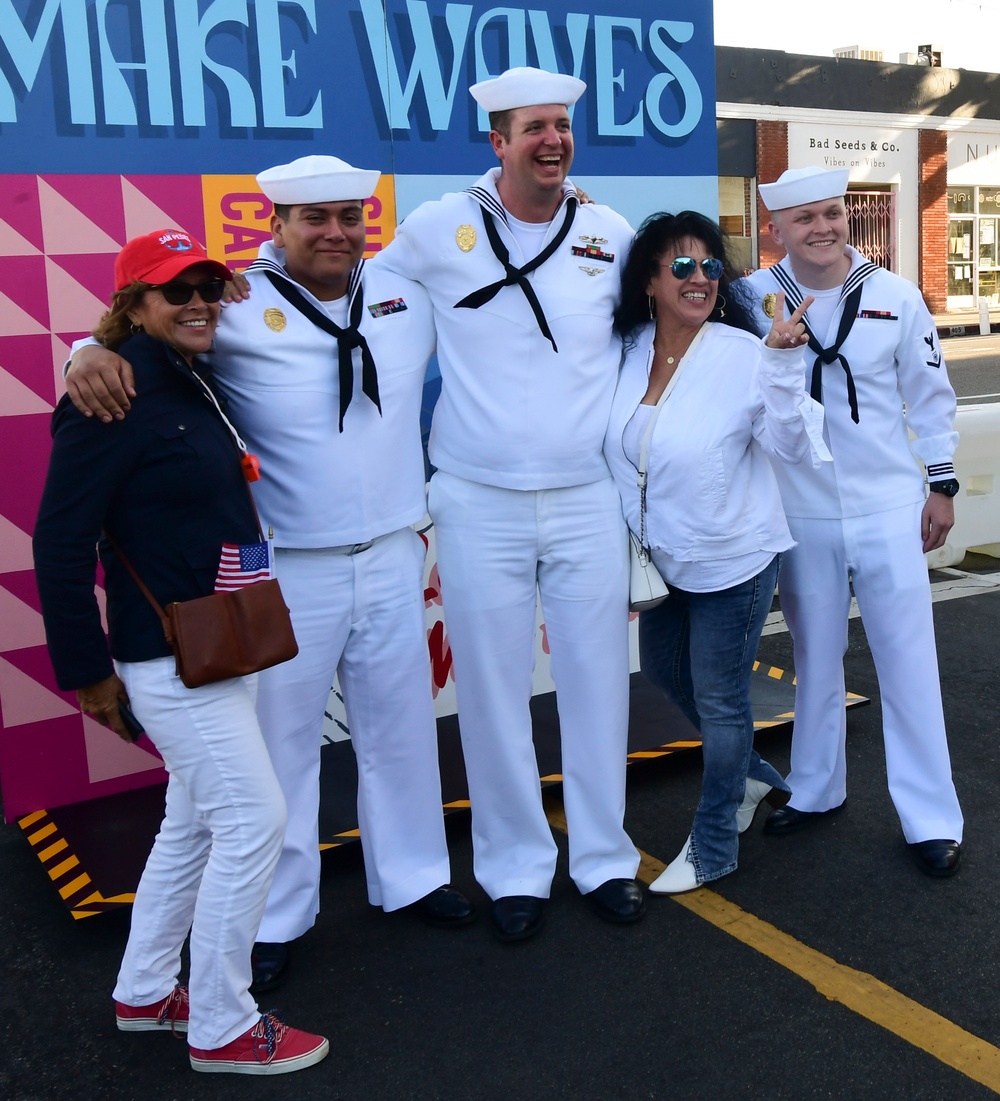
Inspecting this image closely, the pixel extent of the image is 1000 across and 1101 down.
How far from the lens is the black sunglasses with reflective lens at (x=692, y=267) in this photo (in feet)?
9.96

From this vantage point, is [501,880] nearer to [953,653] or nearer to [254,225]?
[254,225]

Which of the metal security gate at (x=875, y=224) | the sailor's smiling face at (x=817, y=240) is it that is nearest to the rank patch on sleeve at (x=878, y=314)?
the sailor's smiling face at (x=817, y=240)

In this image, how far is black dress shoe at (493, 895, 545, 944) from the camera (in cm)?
315

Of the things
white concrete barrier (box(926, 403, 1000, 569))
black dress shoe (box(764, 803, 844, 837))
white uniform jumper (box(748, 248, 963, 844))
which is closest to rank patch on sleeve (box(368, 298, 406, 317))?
white uniform jumper (box(748, 248, 963, 844))

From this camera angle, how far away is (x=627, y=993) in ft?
9.44

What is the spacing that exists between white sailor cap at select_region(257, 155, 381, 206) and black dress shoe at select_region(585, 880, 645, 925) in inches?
77.7

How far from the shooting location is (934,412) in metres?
3.46

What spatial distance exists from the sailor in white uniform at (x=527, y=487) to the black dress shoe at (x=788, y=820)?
0.56m

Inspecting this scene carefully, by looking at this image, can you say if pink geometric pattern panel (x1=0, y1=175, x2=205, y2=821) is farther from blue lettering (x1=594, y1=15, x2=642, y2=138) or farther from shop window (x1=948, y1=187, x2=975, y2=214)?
shop window (x1=948, y1=187, x2=975, y2=214)

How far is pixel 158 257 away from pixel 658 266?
4.29ft

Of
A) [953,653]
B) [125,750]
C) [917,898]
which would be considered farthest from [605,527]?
[953,653]

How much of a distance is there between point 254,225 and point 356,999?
8.23ft

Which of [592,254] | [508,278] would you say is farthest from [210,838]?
[592,254]

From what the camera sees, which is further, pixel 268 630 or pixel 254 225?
pixel 254 225
